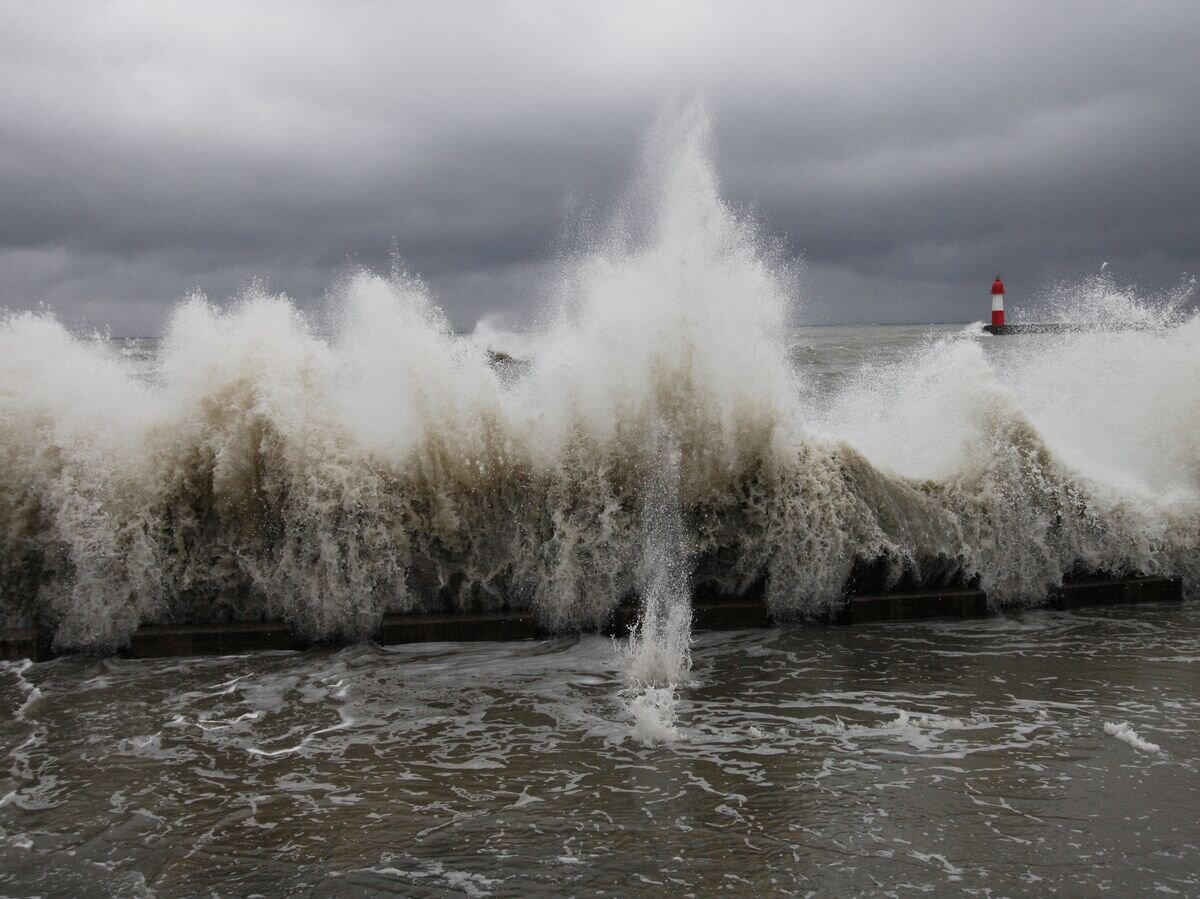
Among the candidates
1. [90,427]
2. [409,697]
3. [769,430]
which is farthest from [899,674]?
[90,427]

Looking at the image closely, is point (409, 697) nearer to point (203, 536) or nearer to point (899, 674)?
point (203, 536)

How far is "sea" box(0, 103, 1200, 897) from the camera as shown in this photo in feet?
11.0

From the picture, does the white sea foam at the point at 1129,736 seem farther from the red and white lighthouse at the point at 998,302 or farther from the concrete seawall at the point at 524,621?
the red and white lighthouse at the point at 998,302

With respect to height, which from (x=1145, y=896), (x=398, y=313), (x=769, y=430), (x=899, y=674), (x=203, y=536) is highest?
(x=398, y=313)

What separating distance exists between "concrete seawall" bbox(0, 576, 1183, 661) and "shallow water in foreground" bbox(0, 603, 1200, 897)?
23 centimetres

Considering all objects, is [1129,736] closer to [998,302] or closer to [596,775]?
[596,775]

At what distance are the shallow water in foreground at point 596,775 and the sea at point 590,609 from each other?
2 cm

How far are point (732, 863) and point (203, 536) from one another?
174 inches

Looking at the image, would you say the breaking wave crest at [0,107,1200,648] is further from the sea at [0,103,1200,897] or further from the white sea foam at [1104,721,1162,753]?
the white sea foam at [1104,721,1162,753]

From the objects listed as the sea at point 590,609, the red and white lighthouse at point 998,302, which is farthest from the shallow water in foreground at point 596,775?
the red and white lighthouse at point 998,302

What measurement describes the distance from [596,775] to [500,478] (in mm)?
3103

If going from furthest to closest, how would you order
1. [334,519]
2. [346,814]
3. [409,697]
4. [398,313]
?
1. [398,313]
2. [334,519]
3. [409,697]
4. [346,814]

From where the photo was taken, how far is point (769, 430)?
22.9 ft

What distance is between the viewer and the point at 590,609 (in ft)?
20.8
